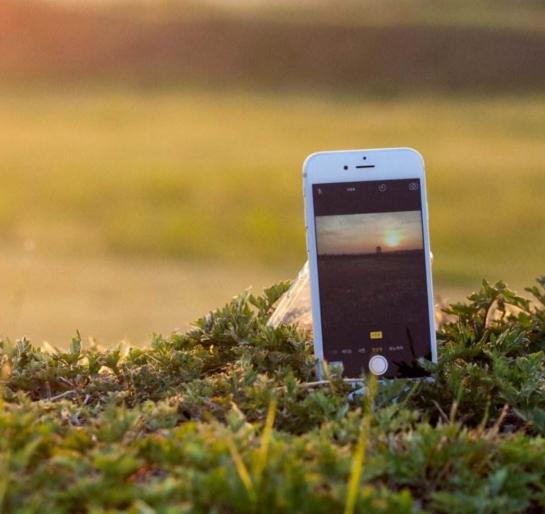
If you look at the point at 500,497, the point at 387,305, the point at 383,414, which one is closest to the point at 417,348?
the point at 387,305

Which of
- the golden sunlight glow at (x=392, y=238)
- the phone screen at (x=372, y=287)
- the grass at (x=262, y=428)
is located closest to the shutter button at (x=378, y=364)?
the phone screen at (x=372, y=287)

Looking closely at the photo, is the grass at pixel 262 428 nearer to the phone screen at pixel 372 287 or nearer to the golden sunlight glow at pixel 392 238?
the phone screen at pixel 372 287

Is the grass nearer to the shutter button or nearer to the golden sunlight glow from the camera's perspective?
the shutter button

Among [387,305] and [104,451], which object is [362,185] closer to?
[387,305]

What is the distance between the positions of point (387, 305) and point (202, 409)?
104 cm

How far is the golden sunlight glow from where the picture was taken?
14.3 ft

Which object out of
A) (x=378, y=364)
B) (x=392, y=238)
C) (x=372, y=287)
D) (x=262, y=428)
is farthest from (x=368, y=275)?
(x=262, y=428)

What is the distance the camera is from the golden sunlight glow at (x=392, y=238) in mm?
4367

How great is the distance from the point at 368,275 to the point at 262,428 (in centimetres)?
106

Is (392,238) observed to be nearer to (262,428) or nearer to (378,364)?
(378,364)

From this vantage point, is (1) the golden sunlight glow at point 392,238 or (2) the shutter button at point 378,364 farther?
(1) the golden sunlight glow at point 392,238

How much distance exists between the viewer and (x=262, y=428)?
3.49 meters

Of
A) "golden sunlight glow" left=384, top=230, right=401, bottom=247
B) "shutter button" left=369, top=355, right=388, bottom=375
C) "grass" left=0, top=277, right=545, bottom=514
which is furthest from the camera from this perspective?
"golden sunlight glow" left=384, top=230, right=401, bottom=247

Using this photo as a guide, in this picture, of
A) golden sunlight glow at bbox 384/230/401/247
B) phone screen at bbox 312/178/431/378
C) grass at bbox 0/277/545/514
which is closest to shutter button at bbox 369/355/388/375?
phone screen at bbox 312/178/431/378
